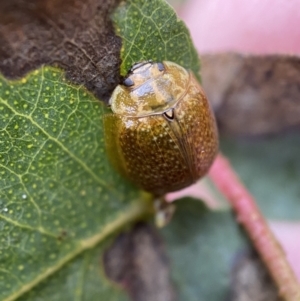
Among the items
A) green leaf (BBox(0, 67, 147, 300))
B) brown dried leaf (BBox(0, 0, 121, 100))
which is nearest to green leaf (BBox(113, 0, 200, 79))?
brown dried leaf (BBox(0, 0, 121, 100))

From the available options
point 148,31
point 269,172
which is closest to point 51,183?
point 148,31

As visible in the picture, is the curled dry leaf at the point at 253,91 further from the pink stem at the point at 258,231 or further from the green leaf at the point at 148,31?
the green leaf at the point at 148,31

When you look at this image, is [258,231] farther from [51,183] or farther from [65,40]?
[65,40]

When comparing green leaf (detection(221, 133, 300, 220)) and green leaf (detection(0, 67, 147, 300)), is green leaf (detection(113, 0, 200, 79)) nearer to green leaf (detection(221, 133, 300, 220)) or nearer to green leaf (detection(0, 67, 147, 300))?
green leaf (detection(0, 67, 147, 300))

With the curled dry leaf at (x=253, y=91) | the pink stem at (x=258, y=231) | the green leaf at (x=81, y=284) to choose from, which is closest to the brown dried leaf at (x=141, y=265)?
the green leaf at (x=81, y=284)

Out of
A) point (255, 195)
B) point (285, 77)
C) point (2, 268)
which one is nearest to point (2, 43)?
point (2, 268)

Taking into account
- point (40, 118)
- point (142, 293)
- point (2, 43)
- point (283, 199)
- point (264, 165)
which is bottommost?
point (283, 199)

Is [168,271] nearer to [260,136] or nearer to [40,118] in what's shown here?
[260,136]
